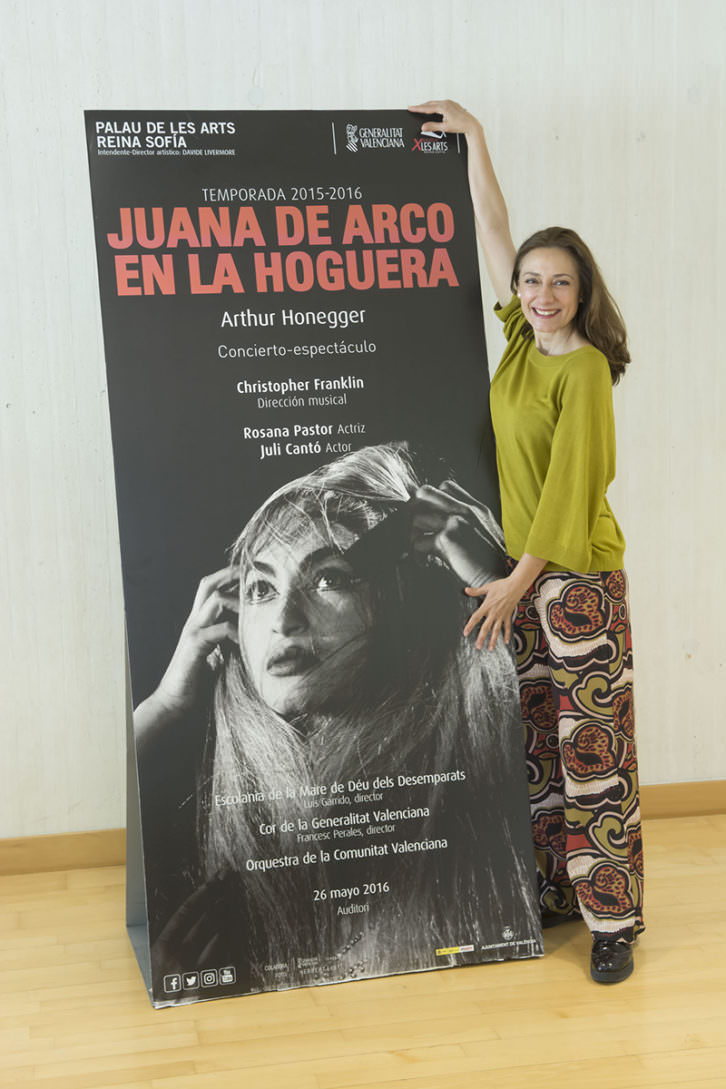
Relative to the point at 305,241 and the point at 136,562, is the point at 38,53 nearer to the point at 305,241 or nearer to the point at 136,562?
the point at 305,241

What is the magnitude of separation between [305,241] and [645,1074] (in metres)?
1.80

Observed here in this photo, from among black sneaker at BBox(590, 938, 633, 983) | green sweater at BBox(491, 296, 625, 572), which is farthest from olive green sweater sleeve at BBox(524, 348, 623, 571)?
black sneaker at BBox(590, 938, 633, 983)

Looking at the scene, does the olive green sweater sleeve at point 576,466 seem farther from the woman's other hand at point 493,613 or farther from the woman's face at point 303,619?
the woman's face at point 303,619

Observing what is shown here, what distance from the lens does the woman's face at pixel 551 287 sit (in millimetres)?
2355

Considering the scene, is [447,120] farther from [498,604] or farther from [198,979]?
[198,979]

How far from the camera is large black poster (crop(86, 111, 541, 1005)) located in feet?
7.62

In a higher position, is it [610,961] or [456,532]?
[456,532]

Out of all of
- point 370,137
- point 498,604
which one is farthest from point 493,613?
point 370,137

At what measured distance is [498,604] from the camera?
7.95ft

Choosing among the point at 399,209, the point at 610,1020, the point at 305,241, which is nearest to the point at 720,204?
the point at 399,209

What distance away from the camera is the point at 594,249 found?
3158mm

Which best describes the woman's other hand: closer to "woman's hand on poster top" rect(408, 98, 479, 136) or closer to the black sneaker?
the black sneaker

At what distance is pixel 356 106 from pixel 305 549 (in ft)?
4.40

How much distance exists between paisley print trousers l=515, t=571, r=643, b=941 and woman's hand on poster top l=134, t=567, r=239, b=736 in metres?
0.68
